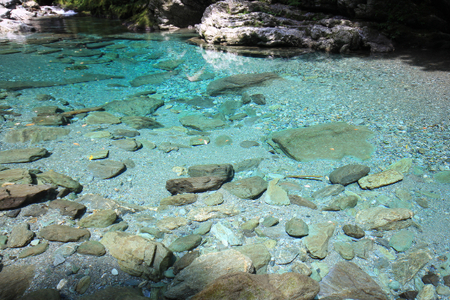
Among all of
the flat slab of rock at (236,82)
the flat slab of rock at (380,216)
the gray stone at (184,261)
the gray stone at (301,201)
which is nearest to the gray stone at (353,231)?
the flat slab of rock at (380,216)

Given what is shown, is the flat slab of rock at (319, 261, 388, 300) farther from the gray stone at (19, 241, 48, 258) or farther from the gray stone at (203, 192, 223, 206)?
the gray stone at (19, 241, 48, 258)

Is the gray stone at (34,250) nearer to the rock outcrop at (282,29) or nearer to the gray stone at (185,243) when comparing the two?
the gray stone at (185,243)

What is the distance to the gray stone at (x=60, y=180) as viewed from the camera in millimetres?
2723

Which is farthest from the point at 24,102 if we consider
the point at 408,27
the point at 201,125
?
the point at 408,27

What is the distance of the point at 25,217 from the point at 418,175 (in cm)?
354

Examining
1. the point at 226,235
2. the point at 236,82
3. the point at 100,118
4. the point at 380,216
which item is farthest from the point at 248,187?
the point at 236,82

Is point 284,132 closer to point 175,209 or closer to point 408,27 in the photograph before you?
point 175,209

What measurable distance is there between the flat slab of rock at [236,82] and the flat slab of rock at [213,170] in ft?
8.28

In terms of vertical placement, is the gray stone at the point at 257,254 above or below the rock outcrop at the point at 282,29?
below

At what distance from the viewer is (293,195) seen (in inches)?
107

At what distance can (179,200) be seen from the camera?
8.68 feet

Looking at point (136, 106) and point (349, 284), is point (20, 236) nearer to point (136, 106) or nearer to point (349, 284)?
point (349, 284)

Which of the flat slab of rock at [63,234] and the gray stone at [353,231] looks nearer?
the flat slab of rock at [63,234]

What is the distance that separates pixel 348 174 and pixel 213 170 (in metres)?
1.35
